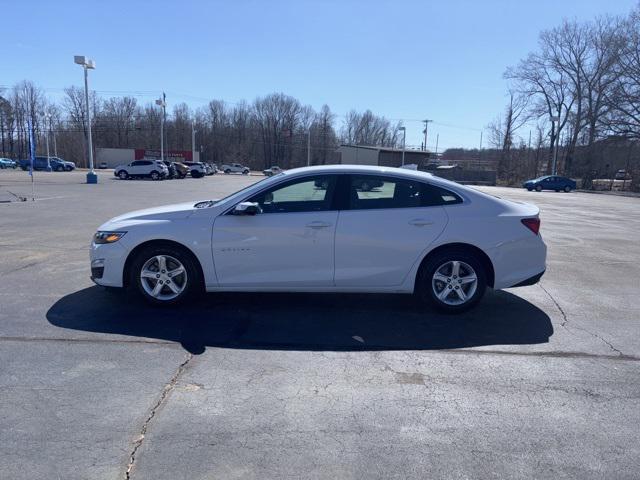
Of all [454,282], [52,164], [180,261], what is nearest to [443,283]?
[454,282]

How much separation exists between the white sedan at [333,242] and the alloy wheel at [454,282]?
11 mm

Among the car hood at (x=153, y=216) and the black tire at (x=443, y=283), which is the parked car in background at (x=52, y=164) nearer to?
the car hood at (x=153, y=216)

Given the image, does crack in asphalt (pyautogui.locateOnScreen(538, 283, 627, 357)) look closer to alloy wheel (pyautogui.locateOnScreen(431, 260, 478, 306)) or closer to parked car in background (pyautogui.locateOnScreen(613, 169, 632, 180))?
alloy wheel (pyautogui.locateOnScreen(431, 260, 478, 306))

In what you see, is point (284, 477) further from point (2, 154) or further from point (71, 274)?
point (2, 154)

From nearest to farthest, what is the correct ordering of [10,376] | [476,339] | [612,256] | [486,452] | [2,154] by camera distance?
[486,452], [10,376], [476,339], [612,256], [2,154]

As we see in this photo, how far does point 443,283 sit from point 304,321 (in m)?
1.62

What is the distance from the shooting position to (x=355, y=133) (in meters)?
116

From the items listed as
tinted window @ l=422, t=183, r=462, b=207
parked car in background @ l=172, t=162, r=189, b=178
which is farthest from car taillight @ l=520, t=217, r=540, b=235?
parked car in background @ l=172, t=162, r=189, b=178

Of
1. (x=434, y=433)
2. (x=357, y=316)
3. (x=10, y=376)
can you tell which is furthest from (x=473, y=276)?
(x=10, y=376)

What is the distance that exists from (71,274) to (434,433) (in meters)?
5.89

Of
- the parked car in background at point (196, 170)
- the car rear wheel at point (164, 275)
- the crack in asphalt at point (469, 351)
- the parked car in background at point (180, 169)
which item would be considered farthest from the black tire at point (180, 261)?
the parked car in background at point (196, 170)

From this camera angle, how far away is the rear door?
5125 millimetres

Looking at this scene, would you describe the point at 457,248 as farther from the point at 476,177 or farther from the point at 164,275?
the point at 476,177

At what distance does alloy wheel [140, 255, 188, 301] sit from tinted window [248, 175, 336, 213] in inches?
44.7
